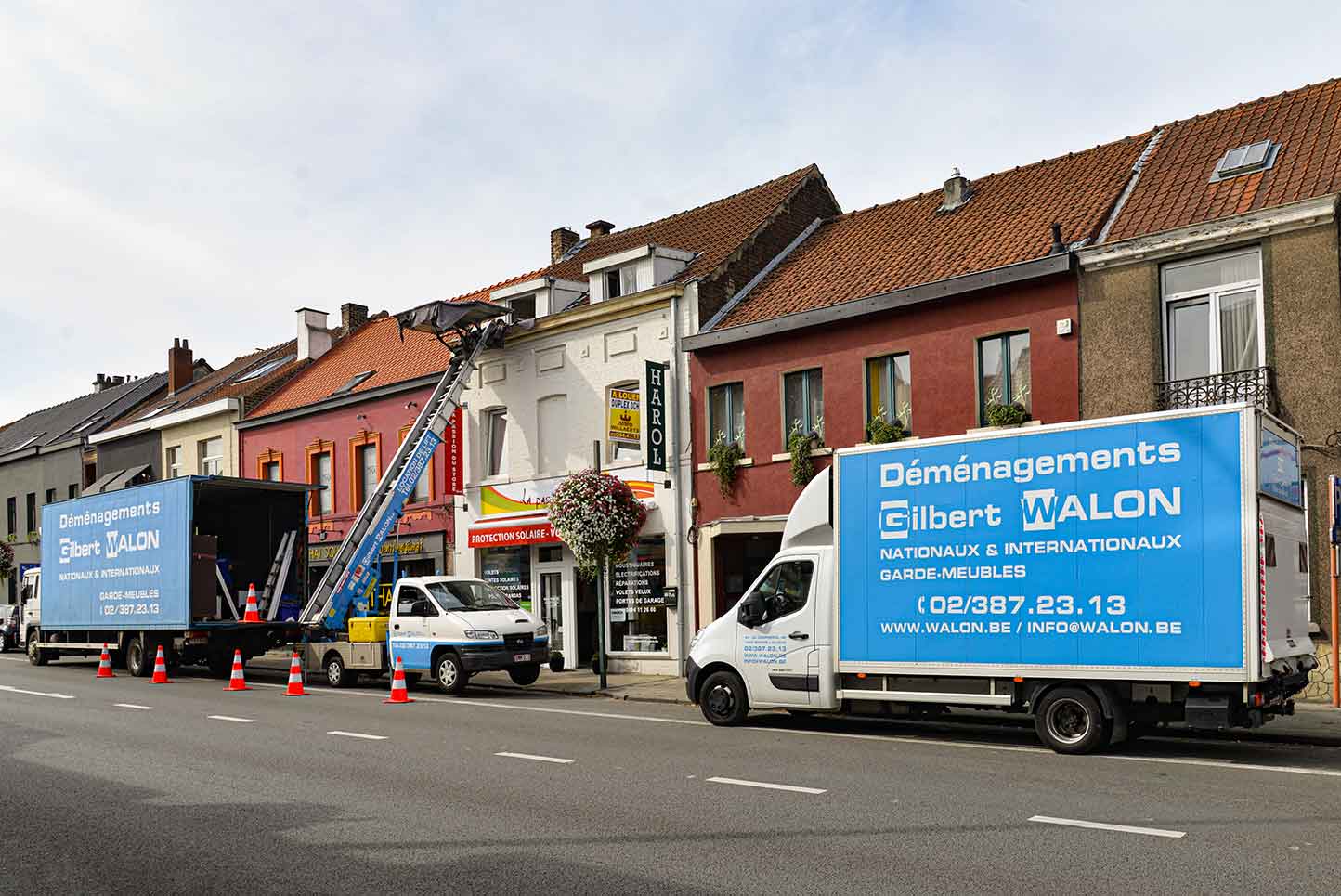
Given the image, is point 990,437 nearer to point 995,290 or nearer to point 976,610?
point 976,610

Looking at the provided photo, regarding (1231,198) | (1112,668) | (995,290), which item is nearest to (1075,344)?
(995,290)

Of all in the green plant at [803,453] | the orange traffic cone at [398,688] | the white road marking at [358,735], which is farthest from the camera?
the green plant at [803,453]

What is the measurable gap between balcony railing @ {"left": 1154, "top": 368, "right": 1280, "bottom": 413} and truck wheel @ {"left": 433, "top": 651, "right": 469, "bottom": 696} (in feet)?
34.9

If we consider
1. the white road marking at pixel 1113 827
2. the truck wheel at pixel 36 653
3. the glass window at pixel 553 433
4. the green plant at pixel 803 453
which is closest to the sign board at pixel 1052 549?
the white road marking at pixel 1113 827

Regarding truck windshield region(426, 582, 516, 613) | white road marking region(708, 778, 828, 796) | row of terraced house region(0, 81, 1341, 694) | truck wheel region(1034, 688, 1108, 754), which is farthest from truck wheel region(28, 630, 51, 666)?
truck wheel region(1034, 688, 1108, 754)

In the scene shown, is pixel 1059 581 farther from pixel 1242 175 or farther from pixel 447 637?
pixel 447 637

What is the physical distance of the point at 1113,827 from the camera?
8016 mm

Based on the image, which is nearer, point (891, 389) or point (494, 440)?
point (891, 389)

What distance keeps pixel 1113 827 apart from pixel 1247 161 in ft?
42.5

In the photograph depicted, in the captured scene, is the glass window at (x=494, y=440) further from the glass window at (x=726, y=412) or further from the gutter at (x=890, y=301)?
the glass window at (x=726, y=412)

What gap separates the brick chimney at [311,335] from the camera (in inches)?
1464

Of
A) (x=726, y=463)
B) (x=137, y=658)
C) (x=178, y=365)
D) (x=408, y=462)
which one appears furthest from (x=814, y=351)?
(x=178, y=365)

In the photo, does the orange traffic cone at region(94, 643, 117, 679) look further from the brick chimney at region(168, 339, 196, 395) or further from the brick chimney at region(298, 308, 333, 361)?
the brick chimney at region(168, 339, 196, 395)

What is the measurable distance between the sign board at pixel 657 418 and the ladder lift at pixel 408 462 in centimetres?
451
